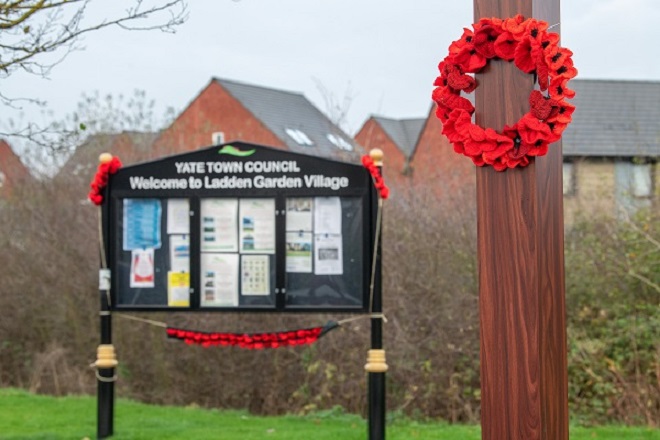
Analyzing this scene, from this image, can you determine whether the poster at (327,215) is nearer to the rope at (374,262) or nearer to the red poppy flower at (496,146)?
the rope at (374,262)

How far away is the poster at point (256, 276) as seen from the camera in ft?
33.0

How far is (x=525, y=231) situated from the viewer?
15.1ft

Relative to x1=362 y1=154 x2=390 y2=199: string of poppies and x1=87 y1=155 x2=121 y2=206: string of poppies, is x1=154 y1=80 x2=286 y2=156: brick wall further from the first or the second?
x1=362 y1=154 x2=390 y2=199: string of poppies

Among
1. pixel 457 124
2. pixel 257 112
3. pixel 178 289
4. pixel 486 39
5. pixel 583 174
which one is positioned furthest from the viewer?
pixel 257 112

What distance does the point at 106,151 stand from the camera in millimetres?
17625

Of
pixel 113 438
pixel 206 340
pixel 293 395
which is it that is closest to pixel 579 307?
pixel 293 395

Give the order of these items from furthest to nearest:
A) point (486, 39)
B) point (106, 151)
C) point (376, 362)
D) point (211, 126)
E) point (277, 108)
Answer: point (277, 108) → point (211, 126) → point (106, 151) → point (376, 362) → point (486, 39)

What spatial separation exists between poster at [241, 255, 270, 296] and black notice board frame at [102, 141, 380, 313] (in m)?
0.08

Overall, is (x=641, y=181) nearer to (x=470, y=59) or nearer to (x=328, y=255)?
(x=328, y=255)

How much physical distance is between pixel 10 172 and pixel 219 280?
9.49m

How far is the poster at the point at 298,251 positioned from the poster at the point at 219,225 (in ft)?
1.68

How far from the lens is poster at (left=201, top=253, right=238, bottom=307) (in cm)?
1010

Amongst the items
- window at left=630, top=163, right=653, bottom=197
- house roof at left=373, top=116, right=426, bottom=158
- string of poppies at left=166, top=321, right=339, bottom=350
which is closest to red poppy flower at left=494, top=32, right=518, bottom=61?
string of poppies at left=166, top=321, right=339, bottom=350

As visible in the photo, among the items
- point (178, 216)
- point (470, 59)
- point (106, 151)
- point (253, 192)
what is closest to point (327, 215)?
point (253, 192)
